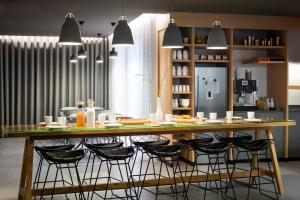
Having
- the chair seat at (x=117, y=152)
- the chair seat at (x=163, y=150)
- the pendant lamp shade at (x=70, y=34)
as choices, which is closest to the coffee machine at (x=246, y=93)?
the chair seat at (x=163, y=150)

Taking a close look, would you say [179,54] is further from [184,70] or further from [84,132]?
[84,132]

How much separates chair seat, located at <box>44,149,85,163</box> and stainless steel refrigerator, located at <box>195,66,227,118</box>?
3.48 m

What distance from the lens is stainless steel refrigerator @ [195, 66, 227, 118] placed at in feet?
25.1

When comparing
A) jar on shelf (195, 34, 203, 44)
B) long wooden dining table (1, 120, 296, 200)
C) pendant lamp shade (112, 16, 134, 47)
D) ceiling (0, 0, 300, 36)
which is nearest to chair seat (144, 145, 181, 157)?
long wooden dining table (1, 120, 296, 200)

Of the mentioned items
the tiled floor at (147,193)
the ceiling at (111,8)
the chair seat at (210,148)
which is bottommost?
the tiled floor at (147,193)

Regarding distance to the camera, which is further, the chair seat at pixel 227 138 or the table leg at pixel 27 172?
the chair seat at pixel 227 138

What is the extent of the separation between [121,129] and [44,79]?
318 inches

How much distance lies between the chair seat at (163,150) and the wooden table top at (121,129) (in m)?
0.17

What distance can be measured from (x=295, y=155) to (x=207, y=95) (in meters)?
2.11

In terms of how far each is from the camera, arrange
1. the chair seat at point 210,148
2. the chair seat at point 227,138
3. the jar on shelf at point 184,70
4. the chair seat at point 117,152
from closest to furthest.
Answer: the chair seat at point 117,152, the chair seat at point 210,148, the chair seat at point 227,138, the jar on shelf at point 184,70

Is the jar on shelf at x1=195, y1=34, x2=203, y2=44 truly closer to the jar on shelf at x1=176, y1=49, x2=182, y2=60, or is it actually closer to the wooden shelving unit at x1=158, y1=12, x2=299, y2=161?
the wooden shelving unit at x1=158, y1=12, x2=299, y2=161

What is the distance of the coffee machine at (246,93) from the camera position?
26.4 ft

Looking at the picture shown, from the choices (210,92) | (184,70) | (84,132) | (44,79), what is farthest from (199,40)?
(44,79)

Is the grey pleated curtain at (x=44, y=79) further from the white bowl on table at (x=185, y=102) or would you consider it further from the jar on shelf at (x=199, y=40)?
the white bowl on table at (x=185, y=102)
